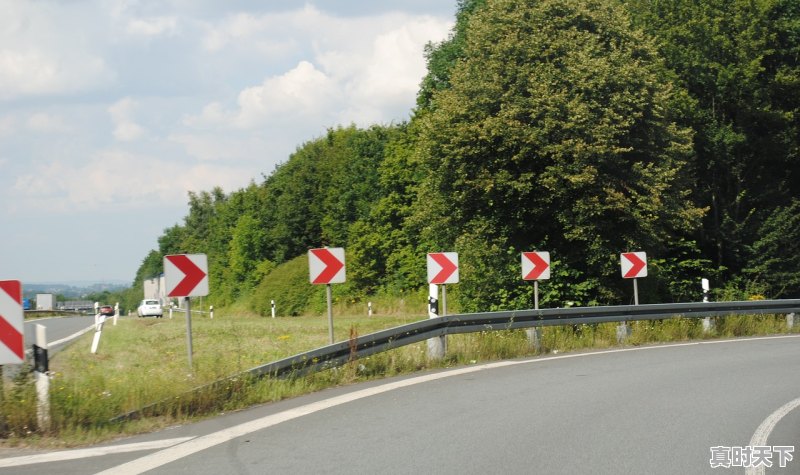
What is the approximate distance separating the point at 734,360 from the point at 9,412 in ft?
37.5

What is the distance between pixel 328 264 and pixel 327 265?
24 mm

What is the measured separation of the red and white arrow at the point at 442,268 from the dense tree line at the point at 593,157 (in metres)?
10.1

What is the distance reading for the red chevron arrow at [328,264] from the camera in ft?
46.5

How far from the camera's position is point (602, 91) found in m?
26.9

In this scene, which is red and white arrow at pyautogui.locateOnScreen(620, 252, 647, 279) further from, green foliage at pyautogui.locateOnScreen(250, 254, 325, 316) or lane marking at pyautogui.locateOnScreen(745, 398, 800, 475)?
green foliage at pyautogui.locateOnScreen(250, 254, 325, 316)

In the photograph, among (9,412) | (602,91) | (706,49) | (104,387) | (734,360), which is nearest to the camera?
(9,412)

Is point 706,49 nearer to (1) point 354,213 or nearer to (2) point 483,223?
(2) point 483,223

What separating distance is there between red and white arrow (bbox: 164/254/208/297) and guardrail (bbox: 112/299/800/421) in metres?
1.65

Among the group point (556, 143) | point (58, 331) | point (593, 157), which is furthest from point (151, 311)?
point (593, 157)

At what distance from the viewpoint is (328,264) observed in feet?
46.9

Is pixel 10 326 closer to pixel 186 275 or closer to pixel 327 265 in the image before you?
pixel 186 275

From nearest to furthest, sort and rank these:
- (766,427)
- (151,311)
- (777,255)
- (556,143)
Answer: (766,427) < (556,143) < (777,255) < (151,311)

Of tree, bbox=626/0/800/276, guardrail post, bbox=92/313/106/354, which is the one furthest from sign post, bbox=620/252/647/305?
tree, bbox=626/0/800/276

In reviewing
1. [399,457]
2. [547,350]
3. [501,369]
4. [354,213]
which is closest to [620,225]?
[547,350]
